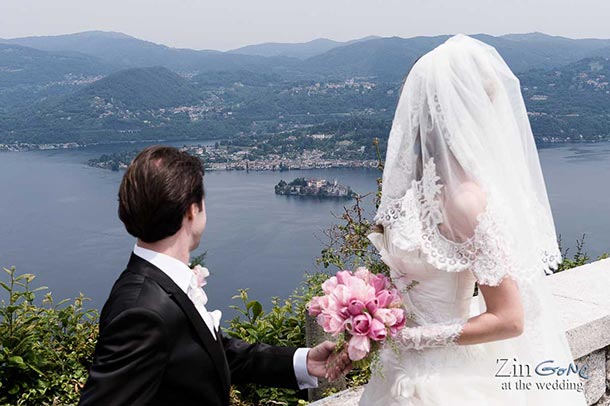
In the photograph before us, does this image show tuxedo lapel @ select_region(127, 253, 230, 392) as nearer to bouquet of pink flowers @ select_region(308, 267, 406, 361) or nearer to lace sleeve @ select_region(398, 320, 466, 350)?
bouquet of pink flowers @ select_region(308, 267, 406, 361)

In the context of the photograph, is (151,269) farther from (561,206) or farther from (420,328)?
(561,206)

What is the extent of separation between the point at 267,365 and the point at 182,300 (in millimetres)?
677

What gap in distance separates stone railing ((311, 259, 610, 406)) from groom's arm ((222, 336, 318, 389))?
850 millimetres

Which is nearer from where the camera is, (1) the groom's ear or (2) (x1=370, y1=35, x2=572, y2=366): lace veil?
(1) the groom's ear

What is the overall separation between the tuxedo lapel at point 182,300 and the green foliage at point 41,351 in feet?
6.49

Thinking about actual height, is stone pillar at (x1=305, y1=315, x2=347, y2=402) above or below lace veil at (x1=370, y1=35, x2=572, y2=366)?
below

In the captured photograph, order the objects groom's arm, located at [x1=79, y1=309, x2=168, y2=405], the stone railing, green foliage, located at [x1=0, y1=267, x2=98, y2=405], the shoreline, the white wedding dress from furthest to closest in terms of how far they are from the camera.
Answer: the shoreline → green foliage, located at [x1=0, y1=267, x2=98, y2=405] → the stone railing → the white wedding dress → groom's arm, located at [x1=79, y1=309, x2=168, y2=405]

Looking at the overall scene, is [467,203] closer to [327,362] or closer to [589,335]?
[327,362]

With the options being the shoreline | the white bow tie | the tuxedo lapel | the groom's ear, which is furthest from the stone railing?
the shoreline

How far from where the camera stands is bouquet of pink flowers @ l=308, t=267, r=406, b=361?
5.94 ft

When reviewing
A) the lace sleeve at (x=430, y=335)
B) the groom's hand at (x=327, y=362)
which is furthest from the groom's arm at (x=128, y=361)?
the lace sleeve at (x=430, y=335)

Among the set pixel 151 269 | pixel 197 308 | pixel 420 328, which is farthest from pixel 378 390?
pixel 151 269

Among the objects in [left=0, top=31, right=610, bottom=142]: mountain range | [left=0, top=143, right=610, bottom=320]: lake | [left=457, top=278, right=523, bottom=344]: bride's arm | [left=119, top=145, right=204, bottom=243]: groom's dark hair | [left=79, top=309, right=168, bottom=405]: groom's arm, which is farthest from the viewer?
[left=0, top=31, right=610, bottom=142]: mountain range

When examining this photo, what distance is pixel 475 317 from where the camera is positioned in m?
1.86
